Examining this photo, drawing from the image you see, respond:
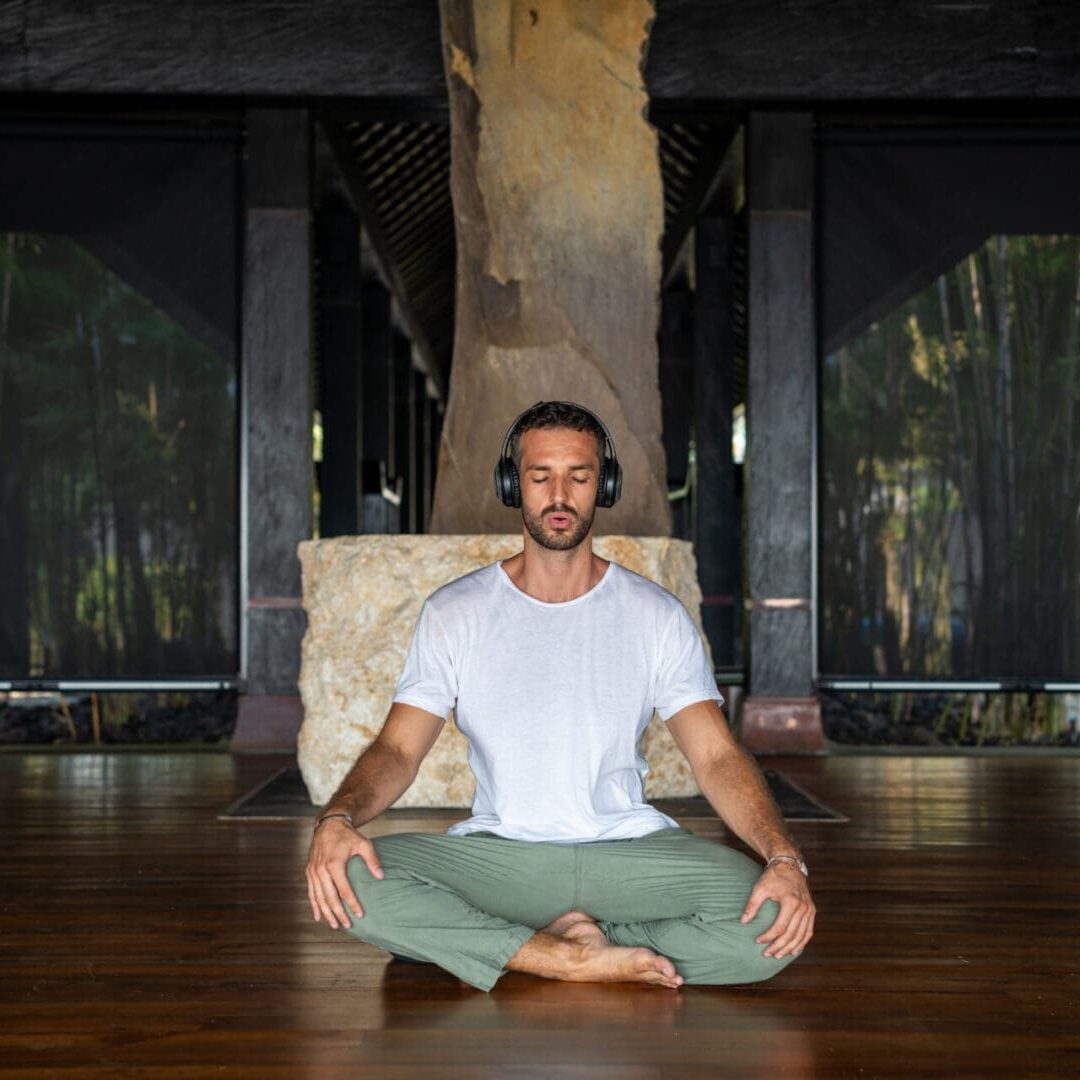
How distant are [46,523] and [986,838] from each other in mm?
3528

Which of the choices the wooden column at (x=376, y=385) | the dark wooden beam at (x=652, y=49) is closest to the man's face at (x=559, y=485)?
the dark wooden beam at (x=652, y=49)

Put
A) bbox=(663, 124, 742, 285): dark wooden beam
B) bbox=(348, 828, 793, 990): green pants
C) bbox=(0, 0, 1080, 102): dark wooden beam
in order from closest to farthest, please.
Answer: bbox=(348, 828, 793, 990): green pants
bbox=(0, 0, 1080, 102): dark wooden beam
bbox=(663, 124, 742, 285): dark wooden beam

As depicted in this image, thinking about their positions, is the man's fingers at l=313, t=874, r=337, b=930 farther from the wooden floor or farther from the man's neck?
the man's neck

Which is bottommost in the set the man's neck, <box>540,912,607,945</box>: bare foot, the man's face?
<box>540,912,607,945</box>: bare foot

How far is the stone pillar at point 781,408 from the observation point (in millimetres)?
4902

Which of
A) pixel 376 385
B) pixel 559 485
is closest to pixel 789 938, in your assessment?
pixel 559 485

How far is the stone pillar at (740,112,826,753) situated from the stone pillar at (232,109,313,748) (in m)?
1.62

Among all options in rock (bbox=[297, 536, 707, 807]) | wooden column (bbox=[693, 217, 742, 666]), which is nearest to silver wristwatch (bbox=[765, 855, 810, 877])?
rock (bbox=[297, 536, 707, 807])

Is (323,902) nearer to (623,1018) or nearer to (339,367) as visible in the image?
(623,1018)

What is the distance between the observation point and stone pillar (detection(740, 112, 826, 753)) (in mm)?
4902

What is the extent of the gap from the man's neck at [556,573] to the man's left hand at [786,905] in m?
0.49

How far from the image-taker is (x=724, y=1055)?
1.57m

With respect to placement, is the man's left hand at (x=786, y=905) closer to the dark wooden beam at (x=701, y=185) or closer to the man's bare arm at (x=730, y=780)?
the man's bare arm at (x=730, y=780)

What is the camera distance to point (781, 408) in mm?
4945
